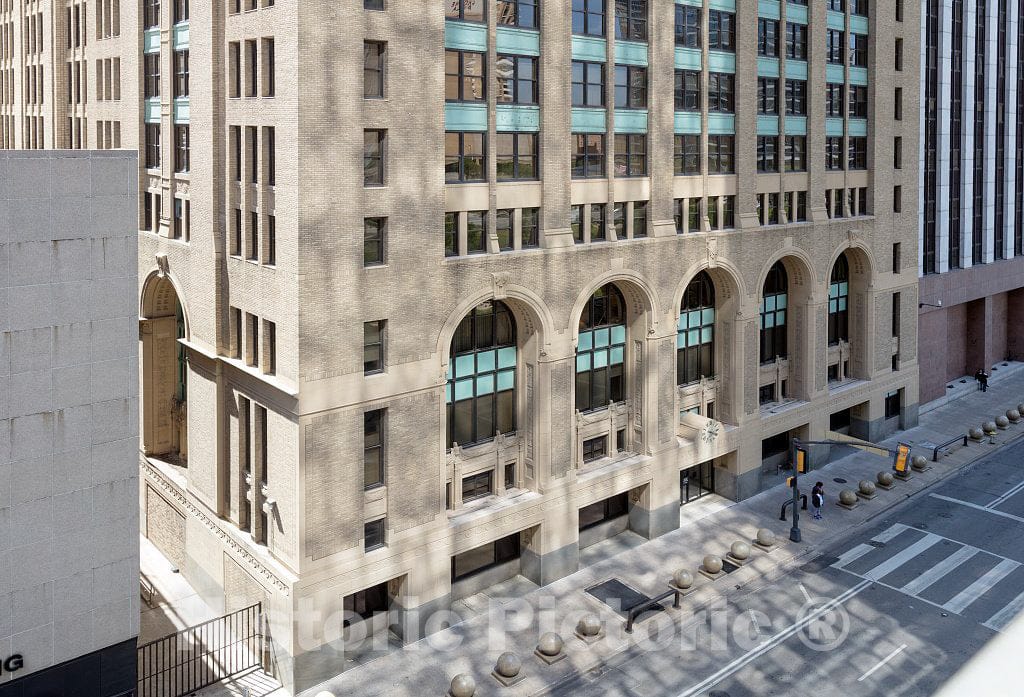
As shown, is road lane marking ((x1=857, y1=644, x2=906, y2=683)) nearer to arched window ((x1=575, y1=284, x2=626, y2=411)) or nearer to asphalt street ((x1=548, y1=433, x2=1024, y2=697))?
asphalt street ((x1=548, y1=433, x2=1024, y2=697))

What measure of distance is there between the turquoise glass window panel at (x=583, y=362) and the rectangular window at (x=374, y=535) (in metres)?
10.2

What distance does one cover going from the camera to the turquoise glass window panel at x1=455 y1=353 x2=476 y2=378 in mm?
31875

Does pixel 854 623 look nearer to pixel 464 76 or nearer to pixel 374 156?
pixel 374 156

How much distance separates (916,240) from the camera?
4997 centimetres

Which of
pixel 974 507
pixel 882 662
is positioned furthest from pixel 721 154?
pixel 882 662

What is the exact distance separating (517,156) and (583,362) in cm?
856

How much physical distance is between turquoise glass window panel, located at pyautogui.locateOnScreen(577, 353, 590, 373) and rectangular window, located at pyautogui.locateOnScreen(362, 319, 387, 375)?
9523 mm

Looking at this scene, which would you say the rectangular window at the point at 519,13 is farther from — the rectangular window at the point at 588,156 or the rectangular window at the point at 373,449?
the rectangular window at the point at 373,449

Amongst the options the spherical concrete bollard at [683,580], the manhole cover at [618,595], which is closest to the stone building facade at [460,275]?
the manhole cover at [618,595]

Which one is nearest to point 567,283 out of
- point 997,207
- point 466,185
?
point 466,185

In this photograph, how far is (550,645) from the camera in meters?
29.1

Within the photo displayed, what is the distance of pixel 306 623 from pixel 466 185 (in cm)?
1420

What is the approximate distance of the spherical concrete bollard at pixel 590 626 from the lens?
30219 millimetres

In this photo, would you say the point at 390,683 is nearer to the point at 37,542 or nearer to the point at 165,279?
the point at 37,542
